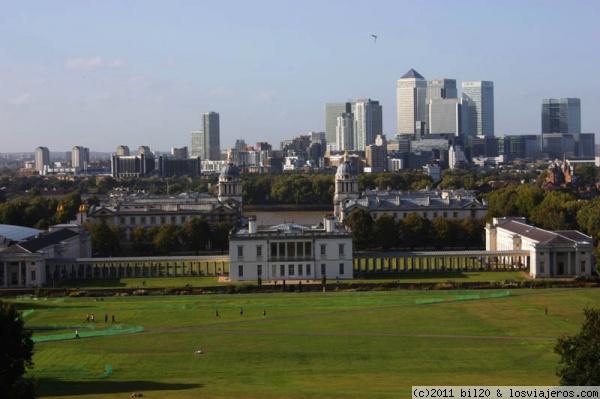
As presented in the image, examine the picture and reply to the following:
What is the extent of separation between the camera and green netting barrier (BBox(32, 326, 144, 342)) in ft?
163

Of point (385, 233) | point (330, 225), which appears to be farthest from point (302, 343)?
point (385, 233)

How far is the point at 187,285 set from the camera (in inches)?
2712

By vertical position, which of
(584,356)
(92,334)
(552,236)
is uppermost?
(552,236)

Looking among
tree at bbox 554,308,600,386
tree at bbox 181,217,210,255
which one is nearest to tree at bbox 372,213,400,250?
tree at bbox 181,217,210,255

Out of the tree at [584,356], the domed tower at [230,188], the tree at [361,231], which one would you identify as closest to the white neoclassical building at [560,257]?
the tree at [361,231]

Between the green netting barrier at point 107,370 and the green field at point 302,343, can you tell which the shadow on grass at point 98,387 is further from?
the green netting barrier at point 107,370

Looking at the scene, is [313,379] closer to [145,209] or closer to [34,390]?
[34,390]

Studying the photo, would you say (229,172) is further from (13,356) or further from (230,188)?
(13,356)

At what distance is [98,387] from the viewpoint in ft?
127

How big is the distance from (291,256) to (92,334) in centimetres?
2575

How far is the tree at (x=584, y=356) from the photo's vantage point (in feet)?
105

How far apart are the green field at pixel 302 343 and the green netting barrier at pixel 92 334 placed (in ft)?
0.49

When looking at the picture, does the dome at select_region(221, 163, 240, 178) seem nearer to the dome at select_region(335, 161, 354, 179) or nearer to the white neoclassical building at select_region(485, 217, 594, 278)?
the dome at select_region(335, 161, 354, 179)

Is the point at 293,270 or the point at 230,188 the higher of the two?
the point at 230,188
